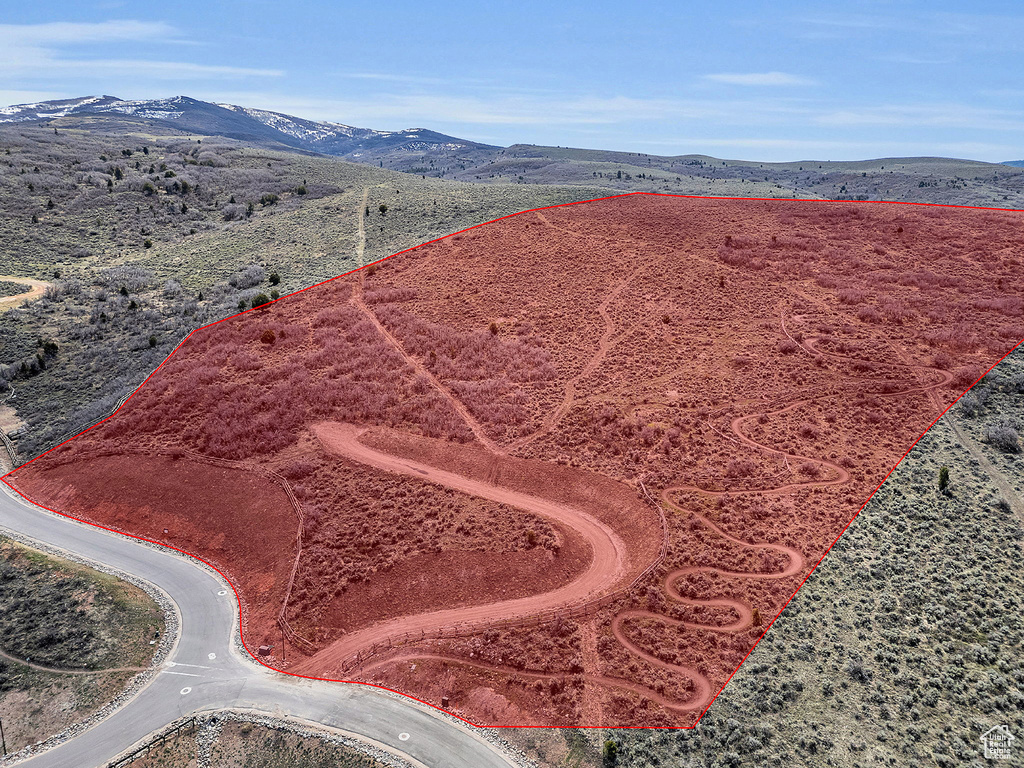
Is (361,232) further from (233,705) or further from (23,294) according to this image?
(233,705)

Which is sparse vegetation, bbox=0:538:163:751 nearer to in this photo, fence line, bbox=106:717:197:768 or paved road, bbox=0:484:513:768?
paved road, bbox=0:484:513:768

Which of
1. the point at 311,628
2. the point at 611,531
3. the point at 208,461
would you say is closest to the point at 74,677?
the point at 311,628

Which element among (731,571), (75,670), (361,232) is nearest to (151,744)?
(75,670)

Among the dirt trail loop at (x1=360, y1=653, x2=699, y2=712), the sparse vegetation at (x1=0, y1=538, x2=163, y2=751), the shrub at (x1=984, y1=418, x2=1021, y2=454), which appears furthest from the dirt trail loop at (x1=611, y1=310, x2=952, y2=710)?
the sparse vegetation at (x1=0, y1=538, x2=163, y2=751)

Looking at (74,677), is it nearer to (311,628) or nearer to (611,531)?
(311,628)

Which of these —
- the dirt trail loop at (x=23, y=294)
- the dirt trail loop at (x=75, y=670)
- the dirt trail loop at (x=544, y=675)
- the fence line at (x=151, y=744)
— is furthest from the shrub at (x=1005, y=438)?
the dirt trail loop at (x=23, y=294)

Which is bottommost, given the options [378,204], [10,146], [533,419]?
[533,419]

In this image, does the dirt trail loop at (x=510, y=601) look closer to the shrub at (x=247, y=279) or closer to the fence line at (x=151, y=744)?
the fence line at (x=151, y=744)
